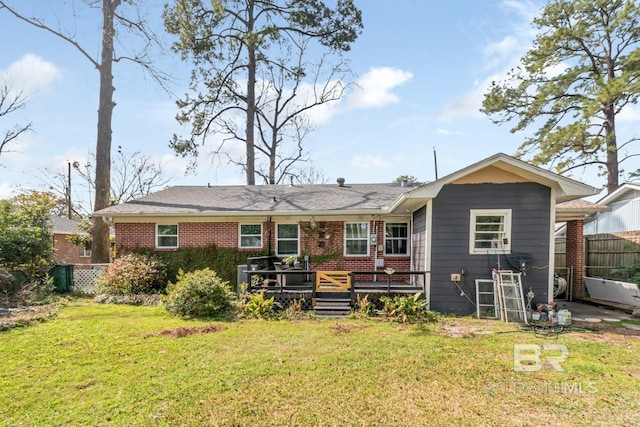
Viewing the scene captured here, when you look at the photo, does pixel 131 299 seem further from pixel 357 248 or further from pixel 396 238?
pixel 396 238

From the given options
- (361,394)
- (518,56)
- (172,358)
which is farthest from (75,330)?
(518,56)

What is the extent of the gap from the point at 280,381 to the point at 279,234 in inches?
289

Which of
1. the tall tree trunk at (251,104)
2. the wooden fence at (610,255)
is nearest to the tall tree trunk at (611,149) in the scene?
the wooden fence at (610,255)

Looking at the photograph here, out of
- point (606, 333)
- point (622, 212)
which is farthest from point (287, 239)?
point (622, 212)

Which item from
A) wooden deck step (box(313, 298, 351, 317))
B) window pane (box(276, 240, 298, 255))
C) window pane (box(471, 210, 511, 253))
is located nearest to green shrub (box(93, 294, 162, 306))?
window pane (box(276, 240, 298, 255))

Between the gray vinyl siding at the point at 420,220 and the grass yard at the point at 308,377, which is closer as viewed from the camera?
the grass yard at the point at 308,377

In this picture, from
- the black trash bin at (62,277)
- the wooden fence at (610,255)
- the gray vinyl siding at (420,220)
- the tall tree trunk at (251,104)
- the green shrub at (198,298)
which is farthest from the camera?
the tall tree trunk at (251,104)

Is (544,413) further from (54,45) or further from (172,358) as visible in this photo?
(54,45)

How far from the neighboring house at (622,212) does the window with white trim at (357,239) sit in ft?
25.7

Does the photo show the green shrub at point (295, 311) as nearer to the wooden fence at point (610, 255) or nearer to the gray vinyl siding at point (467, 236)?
the gray vinyl siding at point (467, 236)

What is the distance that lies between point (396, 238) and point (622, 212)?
28.2ft

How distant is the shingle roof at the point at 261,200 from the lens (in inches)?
423

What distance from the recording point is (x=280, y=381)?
409 centimetres

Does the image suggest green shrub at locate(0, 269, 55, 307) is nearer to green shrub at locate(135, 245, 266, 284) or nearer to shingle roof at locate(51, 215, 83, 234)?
green shrub at locate(135, 245, 266, 284)
